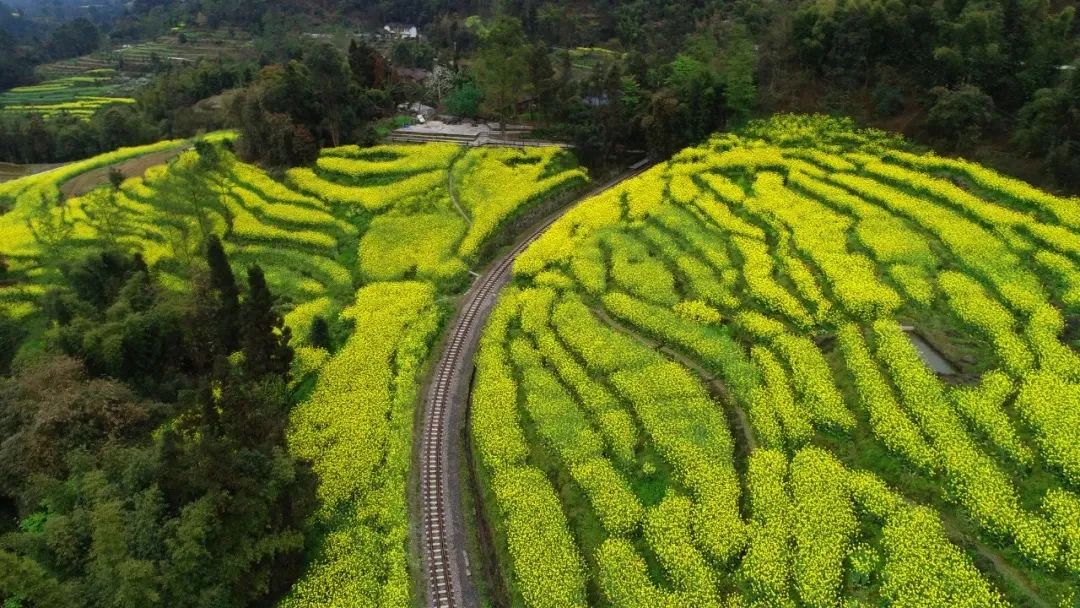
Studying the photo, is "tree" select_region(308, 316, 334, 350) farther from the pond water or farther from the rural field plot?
the rural field plot

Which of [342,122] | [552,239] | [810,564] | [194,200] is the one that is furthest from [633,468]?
[342,122]

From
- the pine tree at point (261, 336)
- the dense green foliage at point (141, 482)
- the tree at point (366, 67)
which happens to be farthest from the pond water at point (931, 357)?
the tree at point (366, 67)

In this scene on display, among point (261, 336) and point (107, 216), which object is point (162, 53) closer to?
point (107, 216)

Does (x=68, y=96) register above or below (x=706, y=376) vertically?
above

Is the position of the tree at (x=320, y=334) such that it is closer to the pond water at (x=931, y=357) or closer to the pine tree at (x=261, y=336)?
the pine tree at (x=261, y=336)

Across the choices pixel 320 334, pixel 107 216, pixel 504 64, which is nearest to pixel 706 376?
pixel 320 334

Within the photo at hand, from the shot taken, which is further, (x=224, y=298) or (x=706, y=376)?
(x=706, y=376)

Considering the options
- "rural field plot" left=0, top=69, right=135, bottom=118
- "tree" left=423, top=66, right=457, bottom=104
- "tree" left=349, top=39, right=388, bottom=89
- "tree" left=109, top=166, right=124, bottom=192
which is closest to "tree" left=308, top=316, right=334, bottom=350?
"tree" left=109, top=166, right=124, bottom=192
